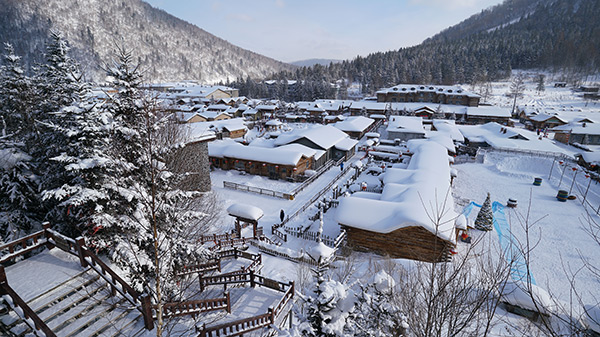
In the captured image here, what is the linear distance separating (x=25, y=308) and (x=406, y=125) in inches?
1898

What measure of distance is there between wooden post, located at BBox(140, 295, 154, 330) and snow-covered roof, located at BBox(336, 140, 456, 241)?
10.8m

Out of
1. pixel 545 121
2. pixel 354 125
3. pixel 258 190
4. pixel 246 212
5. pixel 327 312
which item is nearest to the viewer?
pixel 327 312

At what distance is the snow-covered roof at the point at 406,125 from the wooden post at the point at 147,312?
4332 cm

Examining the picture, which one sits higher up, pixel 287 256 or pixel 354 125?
pixel 354 125

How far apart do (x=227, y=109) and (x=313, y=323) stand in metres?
66.1

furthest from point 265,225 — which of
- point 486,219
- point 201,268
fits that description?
point 486,219

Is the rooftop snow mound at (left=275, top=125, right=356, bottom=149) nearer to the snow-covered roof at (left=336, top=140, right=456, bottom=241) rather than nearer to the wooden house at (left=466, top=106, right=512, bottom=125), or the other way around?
the snow-covered roof at (left=336, top=140, right=456, bottom=241)

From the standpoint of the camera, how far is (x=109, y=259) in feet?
33.1

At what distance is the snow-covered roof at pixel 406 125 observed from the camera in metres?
43.6

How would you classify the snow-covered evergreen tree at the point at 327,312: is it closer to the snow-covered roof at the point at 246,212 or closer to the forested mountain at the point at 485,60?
the snow-covered roof at the point at 246,212

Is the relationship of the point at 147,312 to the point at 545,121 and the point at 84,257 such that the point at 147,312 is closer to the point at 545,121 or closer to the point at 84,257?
the point at 84,257

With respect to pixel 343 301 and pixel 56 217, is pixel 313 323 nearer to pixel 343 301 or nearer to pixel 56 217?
pixel 343 301

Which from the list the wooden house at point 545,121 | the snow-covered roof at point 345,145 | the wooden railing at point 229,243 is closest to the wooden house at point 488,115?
the wooden house at point 545,121

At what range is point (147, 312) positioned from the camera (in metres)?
7.48
